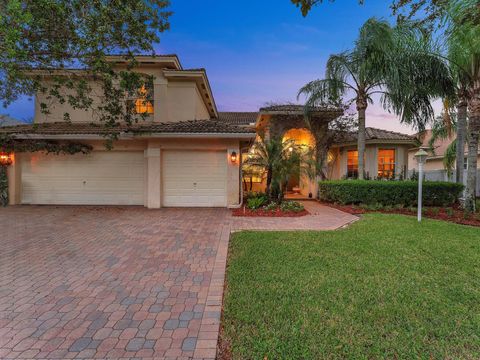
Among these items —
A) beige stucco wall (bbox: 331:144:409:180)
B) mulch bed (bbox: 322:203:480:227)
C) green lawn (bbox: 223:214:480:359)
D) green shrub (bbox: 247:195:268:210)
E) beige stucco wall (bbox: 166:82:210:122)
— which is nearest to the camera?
green lawn (bbox: 223:214:480:359)

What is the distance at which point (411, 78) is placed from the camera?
34.1 feet

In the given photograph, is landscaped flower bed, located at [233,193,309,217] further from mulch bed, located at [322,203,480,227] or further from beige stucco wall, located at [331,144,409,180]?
beige stucco wall, located at [331,144,409,180]

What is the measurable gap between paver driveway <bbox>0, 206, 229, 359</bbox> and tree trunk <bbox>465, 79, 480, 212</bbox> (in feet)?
32.8

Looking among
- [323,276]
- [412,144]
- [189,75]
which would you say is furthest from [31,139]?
[412,144]

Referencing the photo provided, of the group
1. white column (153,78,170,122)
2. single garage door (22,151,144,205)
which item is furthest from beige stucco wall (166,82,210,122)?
single garage door (22,151,144,205)

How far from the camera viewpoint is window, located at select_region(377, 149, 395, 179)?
14914 millimetres

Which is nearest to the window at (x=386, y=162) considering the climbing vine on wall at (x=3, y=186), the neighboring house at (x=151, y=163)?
the neighboring house at (x=151, y=163)

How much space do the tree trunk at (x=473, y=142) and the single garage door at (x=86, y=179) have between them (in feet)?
46.1

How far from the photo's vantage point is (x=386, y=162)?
15.0 m

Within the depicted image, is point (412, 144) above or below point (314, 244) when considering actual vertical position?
above

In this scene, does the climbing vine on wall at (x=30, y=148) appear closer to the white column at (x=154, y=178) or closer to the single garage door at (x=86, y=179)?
the single garage door at (x=86, y=179)

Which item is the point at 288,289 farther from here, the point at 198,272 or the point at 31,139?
the point at 31,139

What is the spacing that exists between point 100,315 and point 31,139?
1178 cm

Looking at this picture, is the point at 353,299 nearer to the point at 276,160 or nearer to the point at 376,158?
the point at 276,160
